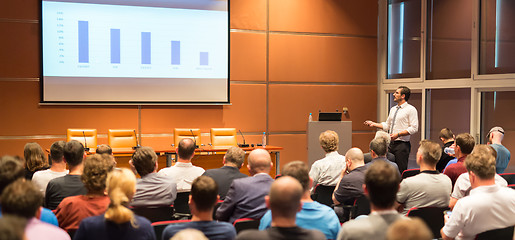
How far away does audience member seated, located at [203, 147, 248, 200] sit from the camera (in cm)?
397

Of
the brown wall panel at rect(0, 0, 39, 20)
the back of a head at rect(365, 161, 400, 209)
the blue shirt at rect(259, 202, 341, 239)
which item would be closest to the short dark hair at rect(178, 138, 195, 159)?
the blue shirt at rect(259, 202, 341, 239)

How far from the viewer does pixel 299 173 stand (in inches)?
113

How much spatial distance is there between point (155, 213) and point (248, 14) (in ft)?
19.9

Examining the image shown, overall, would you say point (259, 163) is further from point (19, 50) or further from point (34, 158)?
point (19, 50)

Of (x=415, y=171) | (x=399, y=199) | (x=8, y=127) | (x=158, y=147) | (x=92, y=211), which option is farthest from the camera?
(x=158, y=147)

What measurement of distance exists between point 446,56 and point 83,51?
6076 mm

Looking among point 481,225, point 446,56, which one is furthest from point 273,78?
point 481,225

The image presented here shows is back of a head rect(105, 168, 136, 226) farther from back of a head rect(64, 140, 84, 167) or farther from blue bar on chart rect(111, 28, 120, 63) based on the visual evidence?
blue bar on chart rect(111, 28, 120, 63)

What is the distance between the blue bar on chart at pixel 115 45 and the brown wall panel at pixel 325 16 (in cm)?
278

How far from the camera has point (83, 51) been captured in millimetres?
7758

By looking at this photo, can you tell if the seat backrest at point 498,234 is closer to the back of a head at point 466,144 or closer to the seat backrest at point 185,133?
the back of a head at point 466,144

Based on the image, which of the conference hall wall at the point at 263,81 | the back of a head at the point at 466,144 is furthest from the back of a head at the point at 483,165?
the conference hall wall at the point at 263,81

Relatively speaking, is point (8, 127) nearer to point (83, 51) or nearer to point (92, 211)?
point (83, 51)

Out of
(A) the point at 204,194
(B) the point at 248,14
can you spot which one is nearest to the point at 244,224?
(A) the point at 204,194
